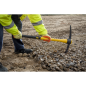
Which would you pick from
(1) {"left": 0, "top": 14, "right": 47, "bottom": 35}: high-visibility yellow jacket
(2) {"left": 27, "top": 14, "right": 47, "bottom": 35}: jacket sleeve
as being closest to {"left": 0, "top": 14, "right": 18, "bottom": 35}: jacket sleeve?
(1) {"left": 0, "top": 14, "right": 47, "bottom": 35}: high-visibility yellow jacket

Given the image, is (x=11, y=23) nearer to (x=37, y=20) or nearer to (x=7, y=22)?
(x=7, y=22)

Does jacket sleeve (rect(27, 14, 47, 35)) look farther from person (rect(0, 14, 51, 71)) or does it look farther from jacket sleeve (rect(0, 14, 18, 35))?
jacket sleeve (rect(0, 14, 18, 35))

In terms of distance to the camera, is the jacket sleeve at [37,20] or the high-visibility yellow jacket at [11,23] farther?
the jacket sleeve at [37,20]

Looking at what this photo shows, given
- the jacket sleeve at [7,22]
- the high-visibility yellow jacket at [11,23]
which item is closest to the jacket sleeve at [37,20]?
the high-visibility yellow jacket at [11,23]

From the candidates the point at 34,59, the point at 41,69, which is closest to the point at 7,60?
the point at 34,59

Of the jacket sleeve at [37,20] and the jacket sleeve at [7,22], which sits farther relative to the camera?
the jacket sleeve at [37,20]

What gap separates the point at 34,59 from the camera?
8.75ft

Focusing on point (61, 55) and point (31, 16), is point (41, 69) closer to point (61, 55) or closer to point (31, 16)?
point (61, 55)

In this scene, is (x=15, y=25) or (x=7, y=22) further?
(x=15, y=25)

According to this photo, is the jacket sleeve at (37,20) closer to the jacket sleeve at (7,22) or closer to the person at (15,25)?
the person at (15,25)

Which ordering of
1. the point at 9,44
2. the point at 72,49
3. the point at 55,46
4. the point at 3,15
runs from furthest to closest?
the point at 9,44, the point at 55,46, the point at 72,49, the point at 3,15

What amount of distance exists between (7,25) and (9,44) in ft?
5.75

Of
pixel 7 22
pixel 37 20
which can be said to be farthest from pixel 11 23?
pixel 37 20

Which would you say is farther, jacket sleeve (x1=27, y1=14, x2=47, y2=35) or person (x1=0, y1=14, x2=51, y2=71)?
jacket sleeve (x1=27, y1=14, x2=47, y2=35)
